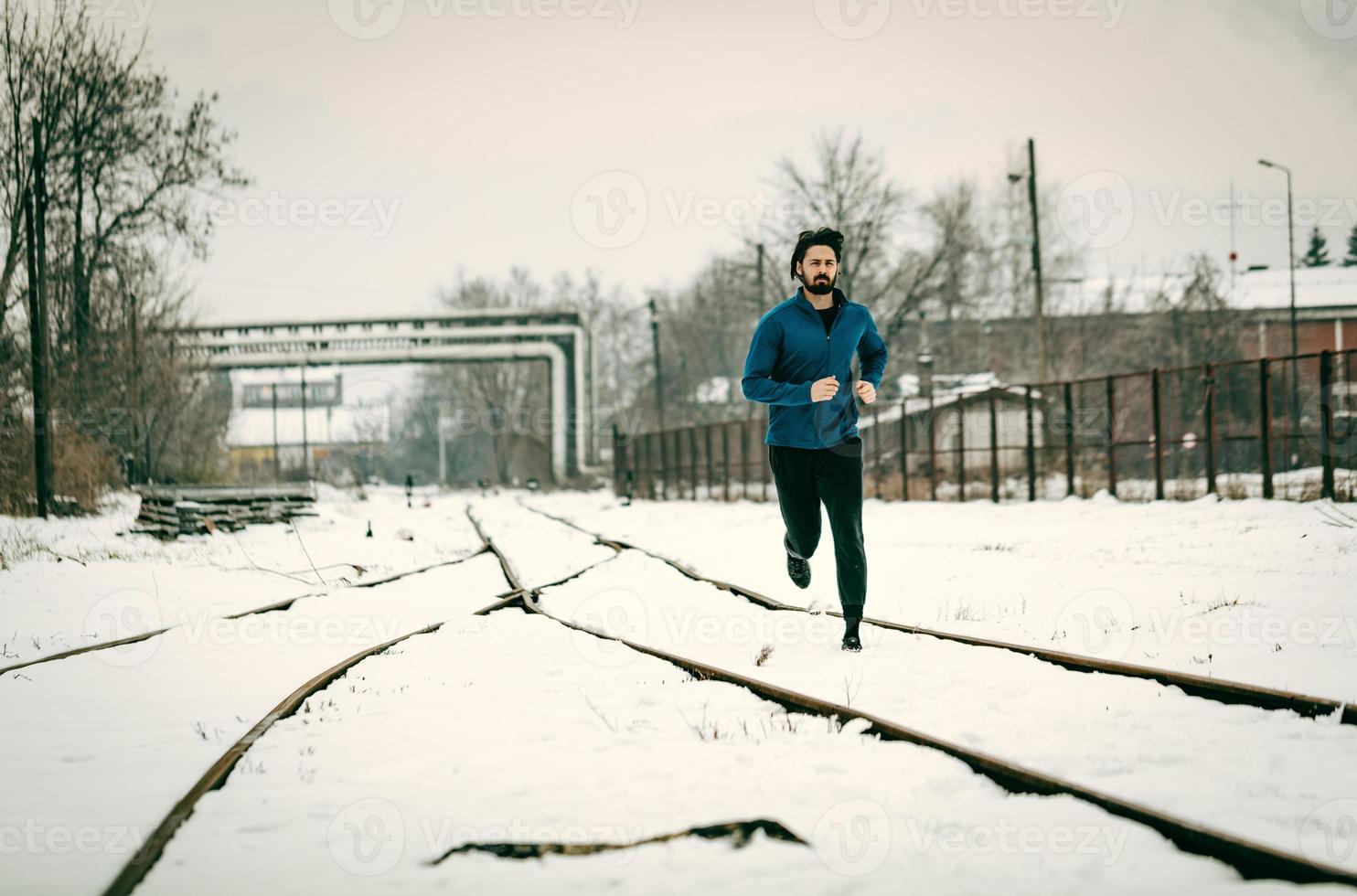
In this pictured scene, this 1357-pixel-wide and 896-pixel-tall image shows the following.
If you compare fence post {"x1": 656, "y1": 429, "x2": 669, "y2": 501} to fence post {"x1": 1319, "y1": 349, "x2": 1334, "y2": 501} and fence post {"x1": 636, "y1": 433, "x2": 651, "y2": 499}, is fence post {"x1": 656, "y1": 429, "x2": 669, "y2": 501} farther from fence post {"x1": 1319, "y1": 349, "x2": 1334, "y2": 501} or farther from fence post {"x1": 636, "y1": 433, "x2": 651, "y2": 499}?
fence post {"x1": 1319, "y1": 349, "x2": 1334, "y2": 501}

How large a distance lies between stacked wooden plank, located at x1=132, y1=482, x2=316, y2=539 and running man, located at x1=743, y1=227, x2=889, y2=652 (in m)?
12.6

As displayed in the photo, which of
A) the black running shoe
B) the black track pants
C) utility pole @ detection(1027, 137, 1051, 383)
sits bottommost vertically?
the black running shoe

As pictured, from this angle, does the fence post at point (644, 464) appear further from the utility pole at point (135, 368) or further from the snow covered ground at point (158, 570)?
the snow covered ground at point (158, 570)

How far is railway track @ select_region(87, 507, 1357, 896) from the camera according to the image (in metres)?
2.45

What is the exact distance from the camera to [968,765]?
3.43m

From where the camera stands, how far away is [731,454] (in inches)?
1414

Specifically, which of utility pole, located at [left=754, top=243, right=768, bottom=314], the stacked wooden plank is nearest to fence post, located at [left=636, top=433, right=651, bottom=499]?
utility pole, located at [left=754, top=243, right=768, bottom=314]

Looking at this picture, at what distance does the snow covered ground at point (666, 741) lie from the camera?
2705 mm

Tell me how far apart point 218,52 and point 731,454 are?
63.5 feet

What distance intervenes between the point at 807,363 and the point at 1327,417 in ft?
37.2

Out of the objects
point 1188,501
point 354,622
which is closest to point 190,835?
point 354,622

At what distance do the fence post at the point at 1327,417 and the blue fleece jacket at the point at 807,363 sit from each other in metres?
10.9

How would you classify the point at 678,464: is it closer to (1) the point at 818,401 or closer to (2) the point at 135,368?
(2) the point at 135,368

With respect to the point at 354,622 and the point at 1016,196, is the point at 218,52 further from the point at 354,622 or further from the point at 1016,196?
the point at 1016,196
